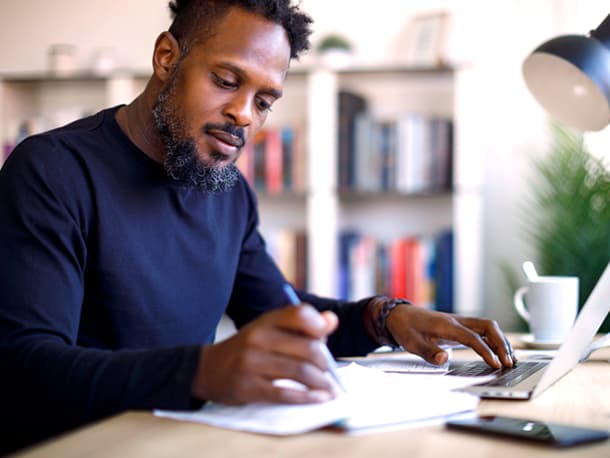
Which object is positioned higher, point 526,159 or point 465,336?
point 526,159

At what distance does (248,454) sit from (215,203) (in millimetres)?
945

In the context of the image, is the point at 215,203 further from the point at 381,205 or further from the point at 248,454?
the point at 381,205

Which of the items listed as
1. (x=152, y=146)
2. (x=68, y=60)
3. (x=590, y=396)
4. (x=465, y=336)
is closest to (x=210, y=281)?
(x=152, y=146)

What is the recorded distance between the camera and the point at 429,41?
3320mm

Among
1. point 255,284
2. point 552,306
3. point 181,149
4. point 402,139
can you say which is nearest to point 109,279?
point 181,149

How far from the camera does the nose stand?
1.35 m

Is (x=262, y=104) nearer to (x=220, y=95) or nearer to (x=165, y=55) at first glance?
(x=220, y=95)

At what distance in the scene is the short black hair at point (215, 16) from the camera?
1.42 meters

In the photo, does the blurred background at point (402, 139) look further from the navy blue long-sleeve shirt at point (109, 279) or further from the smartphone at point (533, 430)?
the smartphone at point (533, 430)

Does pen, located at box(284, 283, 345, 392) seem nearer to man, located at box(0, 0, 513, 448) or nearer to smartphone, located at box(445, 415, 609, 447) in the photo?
man, located at box(0, 0, 513, 448)

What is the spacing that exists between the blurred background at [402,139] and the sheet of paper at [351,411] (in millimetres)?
2308

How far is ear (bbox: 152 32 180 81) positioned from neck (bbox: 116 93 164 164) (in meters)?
0.07

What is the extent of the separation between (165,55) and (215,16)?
0.13 m

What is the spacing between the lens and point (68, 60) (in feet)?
11.8
